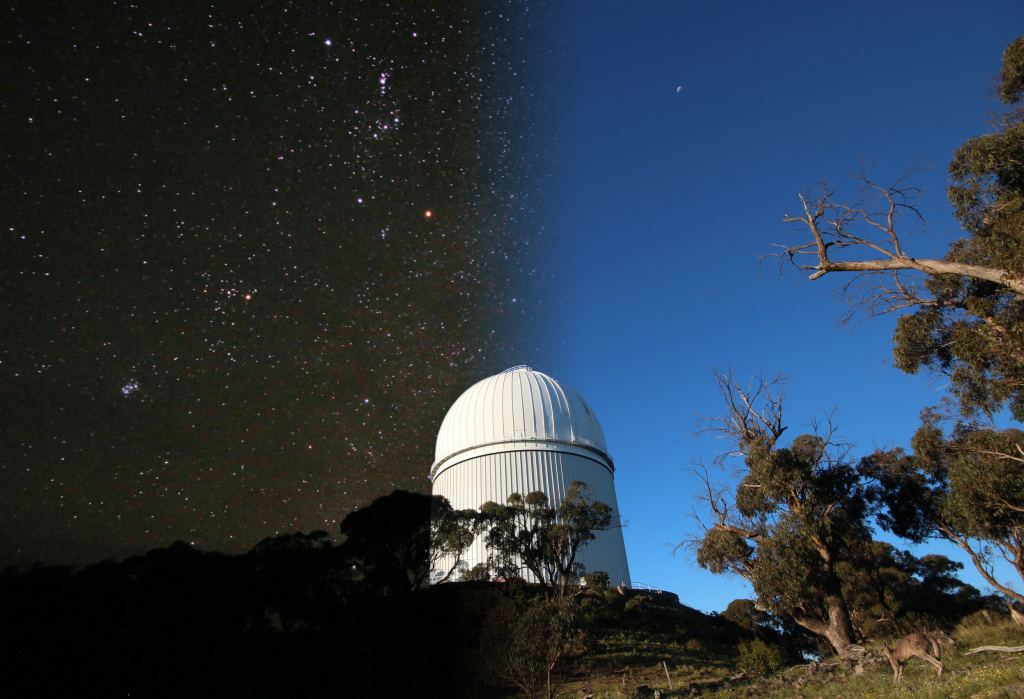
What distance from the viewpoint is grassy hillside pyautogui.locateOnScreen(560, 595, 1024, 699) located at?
9.42 meters

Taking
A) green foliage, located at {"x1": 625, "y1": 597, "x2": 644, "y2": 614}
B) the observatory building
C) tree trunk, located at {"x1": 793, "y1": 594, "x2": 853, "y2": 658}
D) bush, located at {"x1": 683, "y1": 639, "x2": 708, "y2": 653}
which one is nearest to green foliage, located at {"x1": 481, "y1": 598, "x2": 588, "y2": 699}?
tree trunk, located at {"x1": 793, "y1": 594, "x2": 853, "y2": 658}

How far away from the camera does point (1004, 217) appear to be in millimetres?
12414

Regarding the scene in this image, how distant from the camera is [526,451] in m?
34.3

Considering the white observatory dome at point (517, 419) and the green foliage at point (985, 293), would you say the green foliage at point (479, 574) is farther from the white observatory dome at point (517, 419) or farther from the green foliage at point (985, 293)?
the green foliage at point (985, 293)

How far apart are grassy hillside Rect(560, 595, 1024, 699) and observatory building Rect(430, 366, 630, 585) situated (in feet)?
15.7

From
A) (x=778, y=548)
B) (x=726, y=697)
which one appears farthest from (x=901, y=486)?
(x=726, y=697)

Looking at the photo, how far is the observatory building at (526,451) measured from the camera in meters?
33.2

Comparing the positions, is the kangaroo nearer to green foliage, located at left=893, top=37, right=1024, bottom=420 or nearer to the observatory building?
green foliage, located at left=893, top=37, right=1024, bottom=420

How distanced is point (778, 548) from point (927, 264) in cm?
1188

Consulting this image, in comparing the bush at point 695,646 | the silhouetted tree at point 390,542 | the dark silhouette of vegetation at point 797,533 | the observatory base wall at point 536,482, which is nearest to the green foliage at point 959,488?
the dark silhouette of vegetation at point 797,533

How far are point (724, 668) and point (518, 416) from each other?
18168 mm

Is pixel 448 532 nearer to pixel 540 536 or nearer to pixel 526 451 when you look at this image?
pixel 540 536

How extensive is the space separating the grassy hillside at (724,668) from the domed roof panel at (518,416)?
35.3 feet

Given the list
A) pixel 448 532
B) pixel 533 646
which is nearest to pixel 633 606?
pixel 448 532
